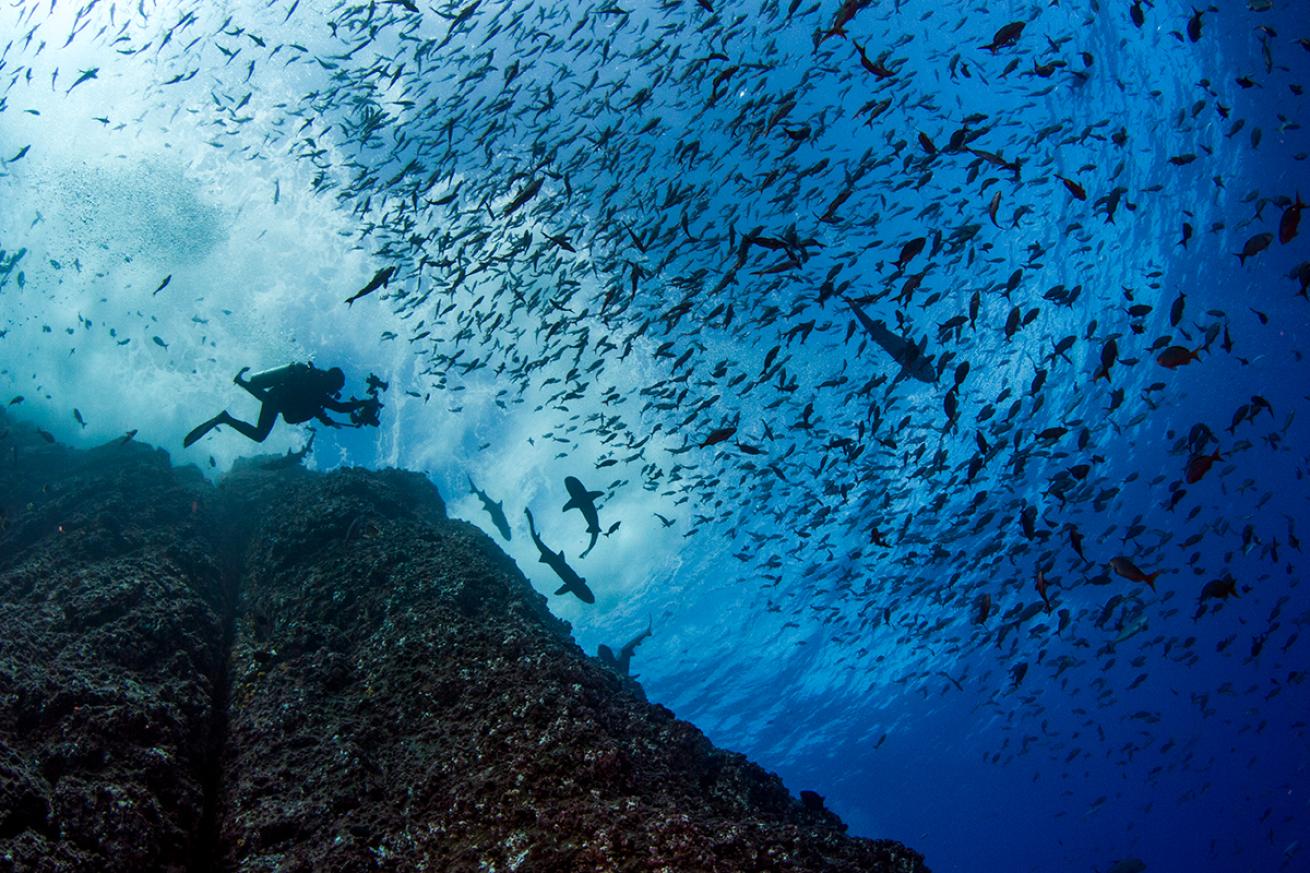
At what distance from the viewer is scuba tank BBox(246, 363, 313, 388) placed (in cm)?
915

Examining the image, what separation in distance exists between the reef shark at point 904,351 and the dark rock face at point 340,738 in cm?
616

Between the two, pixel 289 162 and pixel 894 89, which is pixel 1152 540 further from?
pixel 289 162

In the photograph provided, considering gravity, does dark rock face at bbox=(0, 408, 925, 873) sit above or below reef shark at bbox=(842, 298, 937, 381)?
below

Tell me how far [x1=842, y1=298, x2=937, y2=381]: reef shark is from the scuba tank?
896 centimetres

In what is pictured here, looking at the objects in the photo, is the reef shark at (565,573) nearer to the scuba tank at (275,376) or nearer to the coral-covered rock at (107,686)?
the scuba tank at (275,376)

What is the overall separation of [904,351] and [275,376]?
10.1m

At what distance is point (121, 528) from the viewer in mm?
9383

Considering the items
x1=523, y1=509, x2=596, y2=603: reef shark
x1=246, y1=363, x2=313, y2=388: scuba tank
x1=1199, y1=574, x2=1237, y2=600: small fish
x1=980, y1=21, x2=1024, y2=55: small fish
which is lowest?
x1=1199, y1=574, x2=1237, y2=600: small fish

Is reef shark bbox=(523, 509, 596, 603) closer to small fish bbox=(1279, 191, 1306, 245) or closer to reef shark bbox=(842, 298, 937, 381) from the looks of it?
reef shark bbox=(842, 298, 937, 381)

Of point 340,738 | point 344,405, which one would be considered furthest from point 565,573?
point 340,738

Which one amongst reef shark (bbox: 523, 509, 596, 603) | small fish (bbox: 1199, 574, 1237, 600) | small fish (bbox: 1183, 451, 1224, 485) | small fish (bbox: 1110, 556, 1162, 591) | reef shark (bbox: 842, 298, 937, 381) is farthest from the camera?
reef shark (bbox: 523, 509, 596, 603)

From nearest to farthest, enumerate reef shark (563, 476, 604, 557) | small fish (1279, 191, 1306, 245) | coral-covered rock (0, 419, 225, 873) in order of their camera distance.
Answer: coral-covered rock (0, 419, 225, 873), small fish (1279, 191, 1306, 245), reef shark (563, 476, 604, 557)

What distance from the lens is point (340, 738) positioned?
15.4 feet

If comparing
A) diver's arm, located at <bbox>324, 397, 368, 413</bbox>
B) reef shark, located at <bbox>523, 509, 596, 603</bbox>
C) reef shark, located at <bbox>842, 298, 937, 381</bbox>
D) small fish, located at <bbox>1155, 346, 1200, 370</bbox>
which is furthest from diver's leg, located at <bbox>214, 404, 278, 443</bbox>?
small fish, located at <bbox>1155, 346, 1200, 370</bbox>
